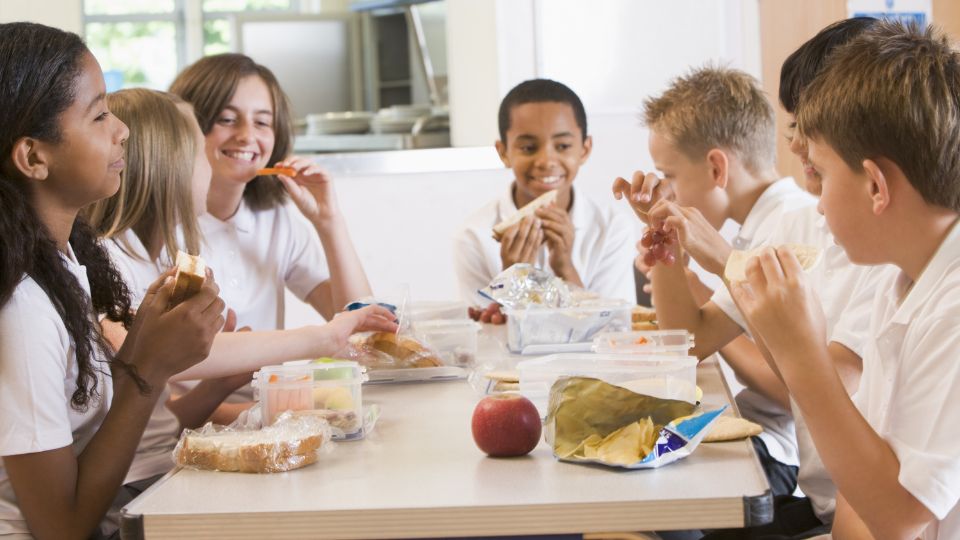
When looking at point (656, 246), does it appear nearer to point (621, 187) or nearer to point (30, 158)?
point (621, 187)

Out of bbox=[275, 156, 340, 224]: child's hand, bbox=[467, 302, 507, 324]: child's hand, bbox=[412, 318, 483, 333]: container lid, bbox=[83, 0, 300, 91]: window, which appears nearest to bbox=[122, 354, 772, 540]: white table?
bbox=[412, 318, 483, 333]: container lid

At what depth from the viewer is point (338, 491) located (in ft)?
3.90

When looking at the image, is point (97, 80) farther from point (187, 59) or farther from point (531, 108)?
point (187, 59)

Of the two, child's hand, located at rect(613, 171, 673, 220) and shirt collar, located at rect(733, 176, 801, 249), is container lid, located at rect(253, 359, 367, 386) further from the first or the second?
shirt collar, located at rect(733, 176, 801, 249)

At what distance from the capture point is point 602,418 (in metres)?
1.30

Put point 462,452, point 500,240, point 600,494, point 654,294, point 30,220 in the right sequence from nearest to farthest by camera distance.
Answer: point 600,494
point 462,452
point 30,220
point 654,294
point 500,240

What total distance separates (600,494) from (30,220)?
33.3 inches

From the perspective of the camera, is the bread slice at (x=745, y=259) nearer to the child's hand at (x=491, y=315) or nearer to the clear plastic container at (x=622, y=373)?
the clear plastic container at (x=622, y=373)

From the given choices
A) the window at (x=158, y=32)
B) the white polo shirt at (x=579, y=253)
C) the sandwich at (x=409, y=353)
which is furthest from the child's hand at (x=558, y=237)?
the window at (x=158, y=32)

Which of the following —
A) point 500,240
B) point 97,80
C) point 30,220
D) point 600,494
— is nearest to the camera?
point 600,494

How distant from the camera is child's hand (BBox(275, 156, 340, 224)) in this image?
267cm

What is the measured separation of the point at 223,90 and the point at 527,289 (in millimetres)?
935

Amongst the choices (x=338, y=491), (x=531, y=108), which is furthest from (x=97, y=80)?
(x=531, y=108)

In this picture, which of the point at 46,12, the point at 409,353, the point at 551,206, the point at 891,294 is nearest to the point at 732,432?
the point at 891,294
